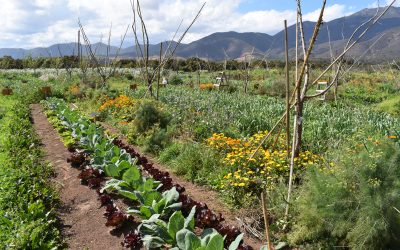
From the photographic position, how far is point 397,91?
60.1 feet

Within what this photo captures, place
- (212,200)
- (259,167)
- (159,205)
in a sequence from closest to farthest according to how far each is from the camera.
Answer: (159,205), (212,200), (259,167)

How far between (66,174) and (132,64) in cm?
3399

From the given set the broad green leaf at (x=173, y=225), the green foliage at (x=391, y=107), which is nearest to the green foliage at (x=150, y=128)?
the broad green leaf at (x=173, y=225)

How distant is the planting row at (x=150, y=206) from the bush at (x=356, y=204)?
0.69 m

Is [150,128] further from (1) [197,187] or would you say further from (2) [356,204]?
(2) [356,204]

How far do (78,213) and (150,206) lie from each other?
100 centimetres

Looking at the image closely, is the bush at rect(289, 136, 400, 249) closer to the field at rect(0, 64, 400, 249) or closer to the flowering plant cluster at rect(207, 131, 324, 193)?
the field at rect(0, 64, 400, 249)

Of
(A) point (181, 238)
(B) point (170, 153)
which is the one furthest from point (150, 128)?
(A) point (181, 238)

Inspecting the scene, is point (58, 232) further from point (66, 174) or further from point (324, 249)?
point (324, 249)

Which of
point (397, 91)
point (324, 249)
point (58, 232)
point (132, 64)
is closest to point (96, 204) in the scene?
point (58, 232)

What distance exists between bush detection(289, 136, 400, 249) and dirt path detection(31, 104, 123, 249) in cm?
189

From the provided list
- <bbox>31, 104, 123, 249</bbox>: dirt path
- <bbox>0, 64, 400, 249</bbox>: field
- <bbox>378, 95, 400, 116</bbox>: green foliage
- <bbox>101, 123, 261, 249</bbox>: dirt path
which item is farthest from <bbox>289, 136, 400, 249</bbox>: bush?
<bbox>378, 95, 400, 116</bbox>: green foliage

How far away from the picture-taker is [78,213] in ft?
15.3

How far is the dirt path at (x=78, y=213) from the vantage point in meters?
4.05
